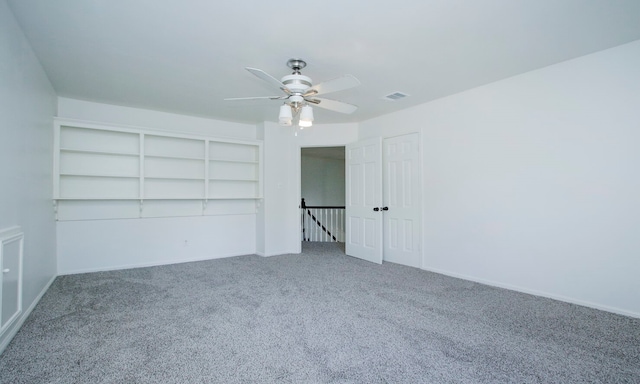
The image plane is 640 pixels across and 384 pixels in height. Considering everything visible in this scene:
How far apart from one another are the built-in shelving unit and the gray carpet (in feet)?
4.65

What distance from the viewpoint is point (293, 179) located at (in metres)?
6.11

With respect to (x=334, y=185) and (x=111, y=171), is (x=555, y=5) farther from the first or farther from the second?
(x=334, y=185)

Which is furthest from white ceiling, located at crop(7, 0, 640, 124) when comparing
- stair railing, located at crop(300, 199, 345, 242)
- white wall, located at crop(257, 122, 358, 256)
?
stair railing, located at crop(300, 199, 345, 242)

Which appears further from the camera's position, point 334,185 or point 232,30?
point 334,185

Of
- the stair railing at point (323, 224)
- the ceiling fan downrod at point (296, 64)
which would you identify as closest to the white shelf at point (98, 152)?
the ceiling fan downrod at point (296, 64)

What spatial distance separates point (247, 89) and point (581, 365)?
414cm

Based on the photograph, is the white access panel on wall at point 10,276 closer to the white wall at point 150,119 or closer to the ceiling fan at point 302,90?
the ceiling fan at point 302,90

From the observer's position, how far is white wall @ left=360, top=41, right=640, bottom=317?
9.65ft

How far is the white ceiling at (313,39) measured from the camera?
2357 millimetres

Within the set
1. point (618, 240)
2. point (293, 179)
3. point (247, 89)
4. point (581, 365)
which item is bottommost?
point (581, 365)

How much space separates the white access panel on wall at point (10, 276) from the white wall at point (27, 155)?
10cm

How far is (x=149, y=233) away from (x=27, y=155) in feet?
7.44

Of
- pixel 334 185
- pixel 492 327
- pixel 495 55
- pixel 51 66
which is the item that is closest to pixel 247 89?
pixel 51 66

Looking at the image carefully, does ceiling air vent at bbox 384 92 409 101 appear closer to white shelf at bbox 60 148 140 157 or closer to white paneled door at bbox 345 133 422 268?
white paneled door at bbox 345 133 422 268
